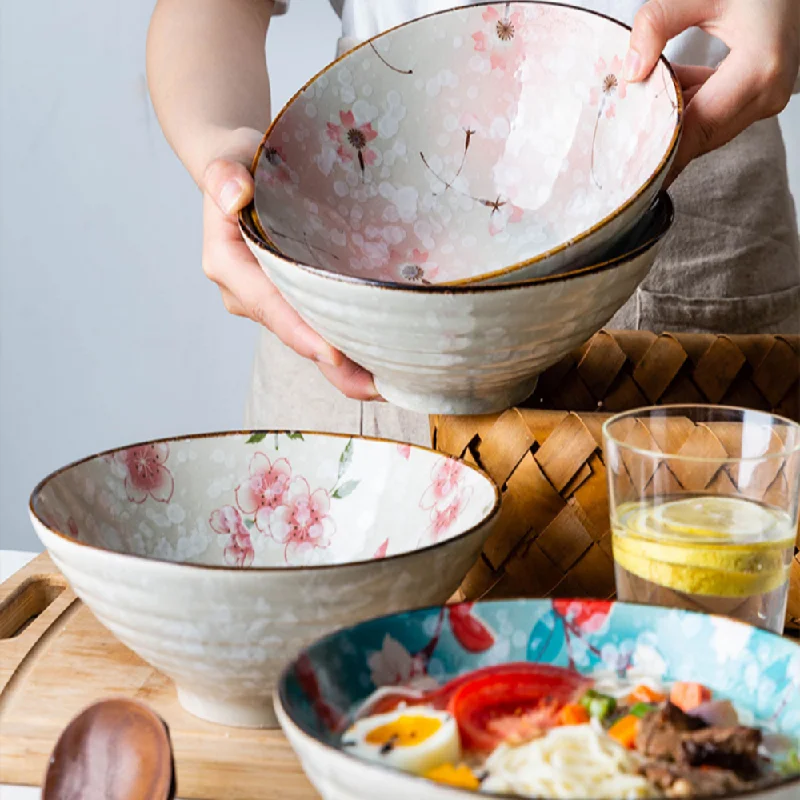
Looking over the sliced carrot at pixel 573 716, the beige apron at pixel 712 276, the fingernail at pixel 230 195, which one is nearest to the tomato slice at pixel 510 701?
the sliced carrot at pixel 573 716

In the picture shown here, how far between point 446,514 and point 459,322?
13 cm

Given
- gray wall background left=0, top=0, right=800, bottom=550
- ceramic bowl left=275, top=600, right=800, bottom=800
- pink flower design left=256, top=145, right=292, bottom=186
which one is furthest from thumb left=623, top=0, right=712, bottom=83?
gray wall background left=0, top=0, right=800, bottom=550

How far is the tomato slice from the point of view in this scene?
0.41 m

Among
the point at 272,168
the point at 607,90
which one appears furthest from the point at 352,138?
the point at 607,90

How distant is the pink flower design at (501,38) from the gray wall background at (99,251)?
3.45ft

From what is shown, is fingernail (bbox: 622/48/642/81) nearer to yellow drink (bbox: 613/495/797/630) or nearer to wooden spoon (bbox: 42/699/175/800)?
yellow drink (bbox: 613/495/797/630)

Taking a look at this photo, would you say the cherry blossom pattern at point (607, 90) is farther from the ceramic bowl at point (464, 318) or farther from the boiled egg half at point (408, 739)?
the boiled egg half at point (408, 739)

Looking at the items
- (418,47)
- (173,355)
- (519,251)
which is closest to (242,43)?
(418,47)

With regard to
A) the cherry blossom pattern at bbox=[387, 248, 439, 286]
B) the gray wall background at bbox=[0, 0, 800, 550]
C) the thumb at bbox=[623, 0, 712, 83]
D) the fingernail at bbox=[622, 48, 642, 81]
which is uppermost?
the thumb at bbox=[623, 0, 712, 83]

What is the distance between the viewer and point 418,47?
0.80m

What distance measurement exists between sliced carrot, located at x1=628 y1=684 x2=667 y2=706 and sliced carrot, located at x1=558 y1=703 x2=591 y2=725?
0.02 m

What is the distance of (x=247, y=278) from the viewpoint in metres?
0.77

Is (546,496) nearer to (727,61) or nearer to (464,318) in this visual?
(464,318)

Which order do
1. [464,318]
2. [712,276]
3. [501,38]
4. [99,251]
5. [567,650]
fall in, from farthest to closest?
1. [99,251]
2. [712,276]
3. [501,38]
4. [464,318]
5. [567,650]
